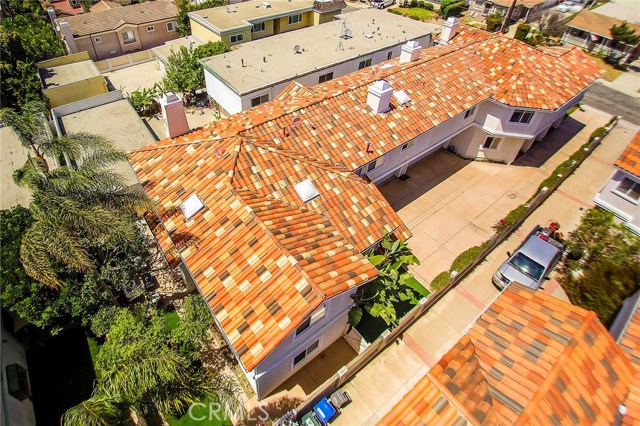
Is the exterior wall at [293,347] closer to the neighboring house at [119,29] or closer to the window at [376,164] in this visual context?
the window at [376,164]

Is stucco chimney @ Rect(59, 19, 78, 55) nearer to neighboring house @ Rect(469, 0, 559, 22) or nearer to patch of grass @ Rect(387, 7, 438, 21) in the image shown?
patch of grass @ Rect(387, 7, 438, 21)

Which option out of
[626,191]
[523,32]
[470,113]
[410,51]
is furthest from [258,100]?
[523,32]

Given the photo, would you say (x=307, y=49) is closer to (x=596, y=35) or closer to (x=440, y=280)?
(x=440, y=280)

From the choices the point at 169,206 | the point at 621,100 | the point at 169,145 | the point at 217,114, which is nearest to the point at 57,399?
the point at 169,206

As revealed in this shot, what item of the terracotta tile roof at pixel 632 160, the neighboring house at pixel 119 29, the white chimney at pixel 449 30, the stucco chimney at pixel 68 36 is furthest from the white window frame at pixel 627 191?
→ the stucco chimney at pixel 68 36

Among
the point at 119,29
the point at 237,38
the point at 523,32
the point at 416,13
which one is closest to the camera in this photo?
the point at 237,38

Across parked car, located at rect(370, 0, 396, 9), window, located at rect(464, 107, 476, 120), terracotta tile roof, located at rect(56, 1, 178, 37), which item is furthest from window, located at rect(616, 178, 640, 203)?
parked car, located at rect(370, 0, 396, 9)
